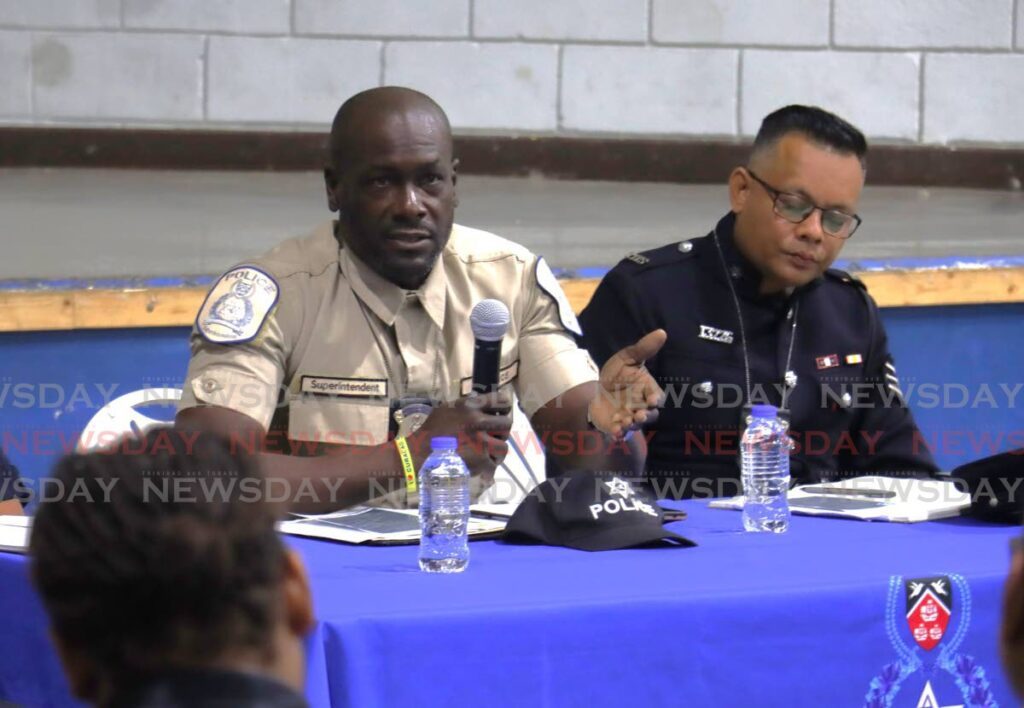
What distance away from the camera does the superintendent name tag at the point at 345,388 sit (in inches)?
100.0

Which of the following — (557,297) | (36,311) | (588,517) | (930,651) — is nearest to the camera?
(930,651)

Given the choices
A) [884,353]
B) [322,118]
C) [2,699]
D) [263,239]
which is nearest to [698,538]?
[2,699]

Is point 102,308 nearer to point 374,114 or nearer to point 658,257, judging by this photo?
point 374,114

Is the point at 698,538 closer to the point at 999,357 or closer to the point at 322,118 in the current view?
the point at 999,357

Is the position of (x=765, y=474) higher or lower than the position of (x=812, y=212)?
lower

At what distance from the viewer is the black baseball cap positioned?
1983 millimetres

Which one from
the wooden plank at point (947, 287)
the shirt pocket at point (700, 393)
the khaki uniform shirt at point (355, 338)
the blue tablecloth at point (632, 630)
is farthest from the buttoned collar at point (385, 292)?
the wooden plank at point (947, 287)

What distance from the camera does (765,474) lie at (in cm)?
229

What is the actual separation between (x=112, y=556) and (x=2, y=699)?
1060 millimetres

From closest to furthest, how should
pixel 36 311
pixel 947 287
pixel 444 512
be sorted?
pixel 444 512 < pixel 36 311 < pixel 947 287

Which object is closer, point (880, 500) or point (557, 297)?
point (880, 500)

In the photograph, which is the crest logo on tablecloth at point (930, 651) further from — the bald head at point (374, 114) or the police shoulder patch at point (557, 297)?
the bald head at point (374, 114)

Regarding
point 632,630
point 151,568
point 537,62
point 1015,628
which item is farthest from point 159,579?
point 537,62

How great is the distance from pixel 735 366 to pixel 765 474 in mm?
722
